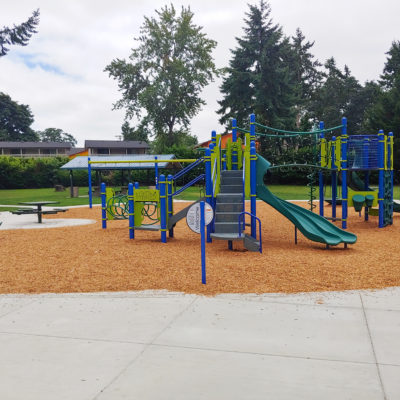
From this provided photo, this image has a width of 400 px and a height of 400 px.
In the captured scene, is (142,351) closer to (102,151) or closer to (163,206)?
(163,206)

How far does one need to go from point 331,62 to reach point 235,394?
208ft

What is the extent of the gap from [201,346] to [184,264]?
3.55 metres

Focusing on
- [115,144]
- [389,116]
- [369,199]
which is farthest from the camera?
[115,144]

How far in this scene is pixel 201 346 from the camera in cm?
396

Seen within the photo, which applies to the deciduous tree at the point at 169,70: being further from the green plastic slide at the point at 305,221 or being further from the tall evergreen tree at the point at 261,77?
the green plastic slide at the point at 305,221

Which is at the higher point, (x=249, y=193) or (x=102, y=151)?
(x=102, y=151)

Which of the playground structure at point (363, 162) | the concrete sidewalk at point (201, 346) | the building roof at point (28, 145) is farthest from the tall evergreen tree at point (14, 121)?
the concrete sidewalk at point (201, 346)

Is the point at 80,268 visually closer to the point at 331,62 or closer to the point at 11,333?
the point at 11,333

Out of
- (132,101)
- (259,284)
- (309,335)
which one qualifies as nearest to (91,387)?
(309,335)

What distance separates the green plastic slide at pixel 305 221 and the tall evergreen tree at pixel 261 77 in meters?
30.2

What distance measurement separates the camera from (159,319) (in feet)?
15.5

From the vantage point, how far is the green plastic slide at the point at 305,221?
8.95 metres

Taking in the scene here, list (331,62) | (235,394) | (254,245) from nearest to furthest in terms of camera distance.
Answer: (235,394) → (254,245) → (331,62)

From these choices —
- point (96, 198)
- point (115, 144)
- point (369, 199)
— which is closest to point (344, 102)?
point (96, 198)
